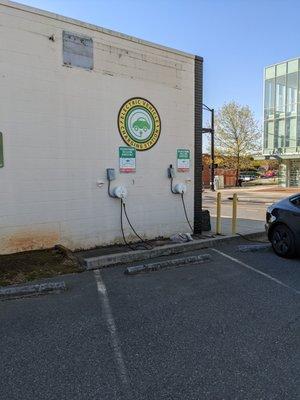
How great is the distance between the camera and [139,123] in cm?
943

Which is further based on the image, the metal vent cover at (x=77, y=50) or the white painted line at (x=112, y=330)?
the metal vent cover at (x=77, y=50)

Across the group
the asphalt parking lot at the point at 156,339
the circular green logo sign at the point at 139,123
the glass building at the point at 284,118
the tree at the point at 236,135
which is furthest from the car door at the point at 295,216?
the tree at the point at 236,135

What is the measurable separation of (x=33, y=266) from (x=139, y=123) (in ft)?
13.5

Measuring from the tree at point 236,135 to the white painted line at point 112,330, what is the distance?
44.8 m

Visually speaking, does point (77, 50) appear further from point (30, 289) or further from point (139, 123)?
point (30, 289)

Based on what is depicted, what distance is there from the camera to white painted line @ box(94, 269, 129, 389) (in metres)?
3.62

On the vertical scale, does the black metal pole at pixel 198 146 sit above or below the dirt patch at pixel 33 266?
above

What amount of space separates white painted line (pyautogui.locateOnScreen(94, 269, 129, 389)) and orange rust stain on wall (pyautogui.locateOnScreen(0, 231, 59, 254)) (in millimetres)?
1757

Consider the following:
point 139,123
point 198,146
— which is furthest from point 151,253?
point 198,146

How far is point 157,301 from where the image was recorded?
18.4 ft

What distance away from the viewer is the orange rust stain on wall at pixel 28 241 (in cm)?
766

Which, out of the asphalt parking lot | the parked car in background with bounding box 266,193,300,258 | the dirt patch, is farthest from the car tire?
the dirt patch

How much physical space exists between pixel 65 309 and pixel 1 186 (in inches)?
125

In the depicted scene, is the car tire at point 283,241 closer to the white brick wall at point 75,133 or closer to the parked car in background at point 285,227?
the parked car in background at point 285,227
